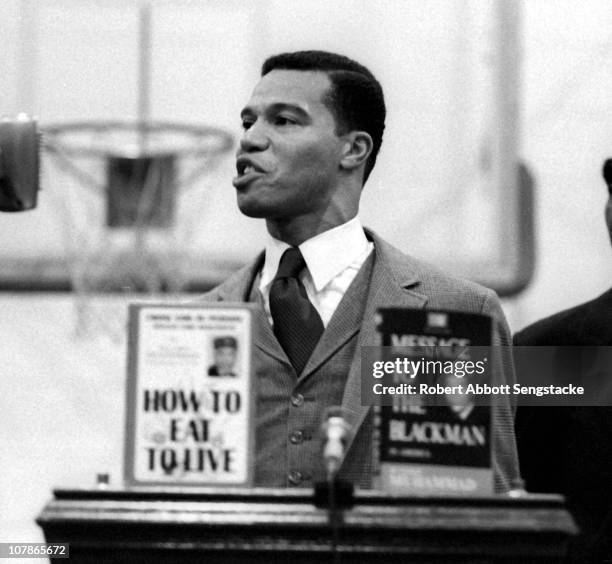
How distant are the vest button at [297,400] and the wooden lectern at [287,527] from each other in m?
0.41

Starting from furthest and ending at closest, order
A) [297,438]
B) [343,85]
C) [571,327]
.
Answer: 1. [571,327]
2. [343,85]
3. [297,438]

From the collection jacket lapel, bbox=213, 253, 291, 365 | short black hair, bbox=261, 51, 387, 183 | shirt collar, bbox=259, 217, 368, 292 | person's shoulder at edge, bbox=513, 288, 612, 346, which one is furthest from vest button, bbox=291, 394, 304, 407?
person's shoulder at edge, bbox=513, 288, 612, 346

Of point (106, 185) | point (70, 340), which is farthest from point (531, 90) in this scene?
point (70, 340)

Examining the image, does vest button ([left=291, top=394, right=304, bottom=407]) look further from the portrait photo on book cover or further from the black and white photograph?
the black and white photograph

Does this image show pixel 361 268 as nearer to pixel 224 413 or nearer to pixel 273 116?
pixel 273 116

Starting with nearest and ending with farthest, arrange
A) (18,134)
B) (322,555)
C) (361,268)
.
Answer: (322,555) → (18,134) → (361,268)

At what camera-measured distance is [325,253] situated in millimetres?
1791

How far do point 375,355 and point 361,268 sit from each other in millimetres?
411

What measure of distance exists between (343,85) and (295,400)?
1.86 ft

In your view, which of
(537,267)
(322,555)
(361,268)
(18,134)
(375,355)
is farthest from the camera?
(537,267)

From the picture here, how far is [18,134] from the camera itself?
1.61 m

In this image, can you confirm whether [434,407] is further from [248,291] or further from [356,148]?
[356,148]

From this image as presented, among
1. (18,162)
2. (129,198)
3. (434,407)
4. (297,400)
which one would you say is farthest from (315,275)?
(129,198)

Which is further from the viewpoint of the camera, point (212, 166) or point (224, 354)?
point (212, 166)
